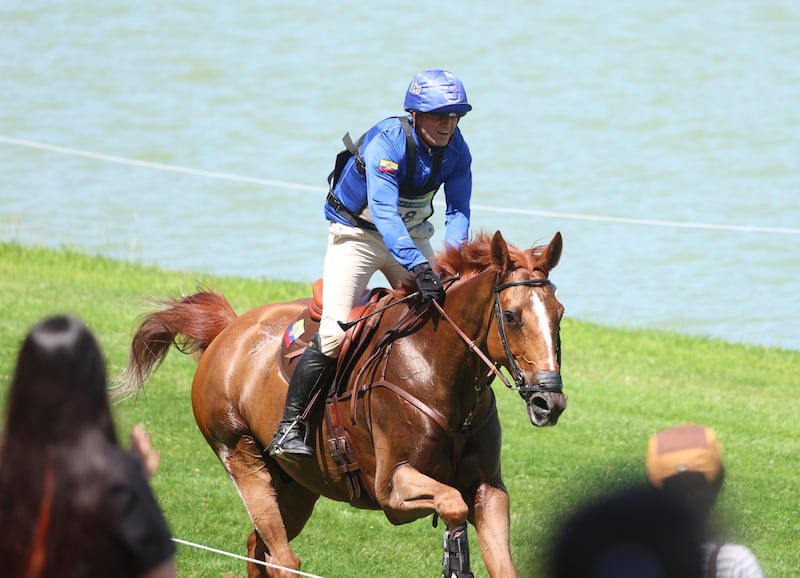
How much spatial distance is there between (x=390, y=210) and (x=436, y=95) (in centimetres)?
66

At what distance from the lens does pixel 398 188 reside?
769 cm

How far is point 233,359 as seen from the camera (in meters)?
8.73

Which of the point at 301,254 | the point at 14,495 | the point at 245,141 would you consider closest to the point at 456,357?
the point at 14,495

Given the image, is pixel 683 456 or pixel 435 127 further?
pixel 435 127

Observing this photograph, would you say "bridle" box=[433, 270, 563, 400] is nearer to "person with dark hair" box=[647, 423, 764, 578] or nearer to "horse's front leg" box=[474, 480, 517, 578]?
"horse's front leg" box=[474, 480, 517, 578]

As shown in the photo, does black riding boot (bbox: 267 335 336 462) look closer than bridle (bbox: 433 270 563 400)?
No

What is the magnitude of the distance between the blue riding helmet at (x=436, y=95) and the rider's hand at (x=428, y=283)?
2.79 feet

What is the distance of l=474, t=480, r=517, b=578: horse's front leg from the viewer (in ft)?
22.8

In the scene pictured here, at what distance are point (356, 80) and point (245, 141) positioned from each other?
3.71 meters

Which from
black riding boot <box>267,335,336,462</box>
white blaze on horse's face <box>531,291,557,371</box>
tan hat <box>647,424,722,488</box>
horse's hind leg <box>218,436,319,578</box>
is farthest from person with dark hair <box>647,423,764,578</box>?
horse's hind leg <box>218,436,319,578</box>

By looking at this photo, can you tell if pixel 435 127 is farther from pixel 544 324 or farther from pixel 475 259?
pixel 544 324

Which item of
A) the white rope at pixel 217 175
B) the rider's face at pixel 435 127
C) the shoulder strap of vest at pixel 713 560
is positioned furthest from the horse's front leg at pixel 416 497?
the white rope at pixel 217 175

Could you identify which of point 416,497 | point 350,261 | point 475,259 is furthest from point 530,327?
point 350,261

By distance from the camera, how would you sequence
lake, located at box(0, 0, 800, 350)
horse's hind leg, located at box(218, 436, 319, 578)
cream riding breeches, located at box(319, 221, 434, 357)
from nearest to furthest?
cream riding breeches, located at box(319, 221, 434, 357) → horse's hind leg, located at box(218, 436, 319, 578) → lake, located at box(0, 0, 800, 350)
